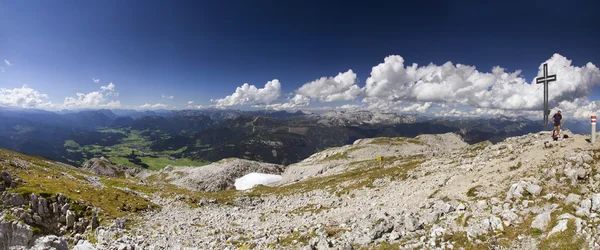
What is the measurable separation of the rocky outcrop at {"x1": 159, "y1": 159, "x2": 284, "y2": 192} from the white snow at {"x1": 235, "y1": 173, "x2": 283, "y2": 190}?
4.58 m

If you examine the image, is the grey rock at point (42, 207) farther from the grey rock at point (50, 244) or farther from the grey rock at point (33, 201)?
the grey rock at point (50, 244)

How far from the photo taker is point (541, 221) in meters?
12.8

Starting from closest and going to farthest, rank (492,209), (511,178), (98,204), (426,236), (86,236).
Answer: (426,236)
(492,209)
(511,178)
(86,236)
(98,204)

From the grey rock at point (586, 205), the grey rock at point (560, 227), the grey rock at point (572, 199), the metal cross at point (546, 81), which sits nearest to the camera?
the grey rock at point (560, 227)

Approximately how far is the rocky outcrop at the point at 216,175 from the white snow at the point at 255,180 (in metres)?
4.58

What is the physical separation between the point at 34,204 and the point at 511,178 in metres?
41.5

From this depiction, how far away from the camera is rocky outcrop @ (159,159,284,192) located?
4633 inches

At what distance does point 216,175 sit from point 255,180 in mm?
20869

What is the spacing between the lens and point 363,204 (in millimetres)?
28906

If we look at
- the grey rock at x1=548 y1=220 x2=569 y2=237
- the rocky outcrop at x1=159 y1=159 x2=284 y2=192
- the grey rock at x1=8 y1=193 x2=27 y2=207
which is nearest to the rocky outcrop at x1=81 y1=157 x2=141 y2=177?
the rocky outcrop at x1=159 y1=159 x2=284 y2=192

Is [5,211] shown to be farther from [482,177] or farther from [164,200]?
[482,177]

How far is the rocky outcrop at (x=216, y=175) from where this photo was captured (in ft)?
386

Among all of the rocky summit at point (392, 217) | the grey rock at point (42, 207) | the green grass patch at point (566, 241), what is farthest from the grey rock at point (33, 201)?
the green grass patch at point (566, 241)

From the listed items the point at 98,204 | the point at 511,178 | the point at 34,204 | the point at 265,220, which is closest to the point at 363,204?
the point at 265,220
